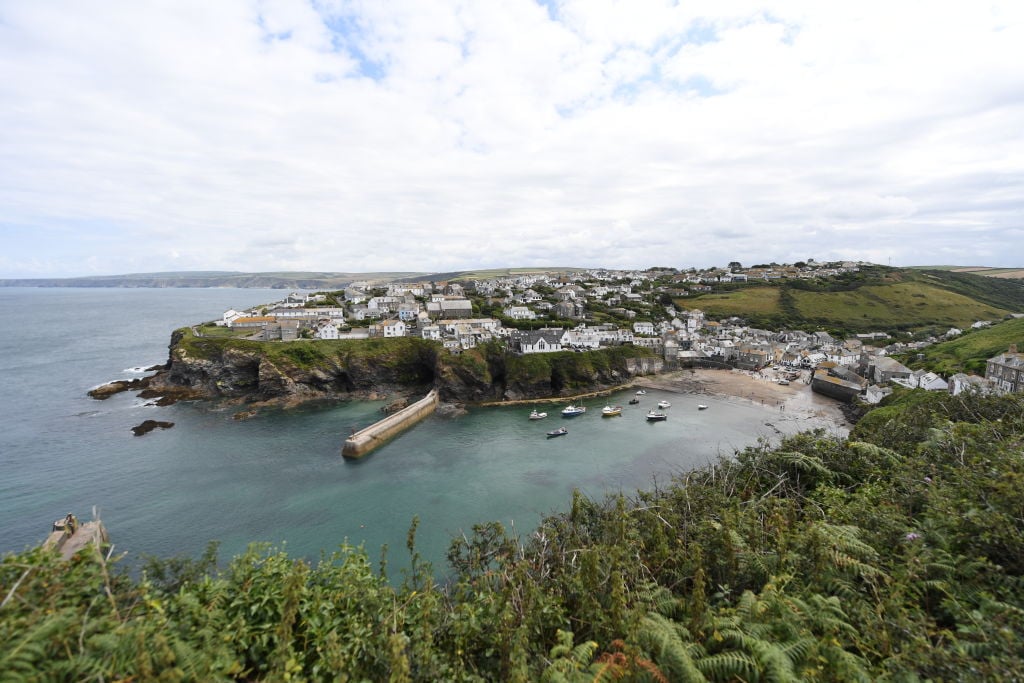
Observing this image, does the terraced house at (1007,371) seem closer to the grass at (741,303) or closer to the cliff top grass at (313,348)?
the grass at (741,303)

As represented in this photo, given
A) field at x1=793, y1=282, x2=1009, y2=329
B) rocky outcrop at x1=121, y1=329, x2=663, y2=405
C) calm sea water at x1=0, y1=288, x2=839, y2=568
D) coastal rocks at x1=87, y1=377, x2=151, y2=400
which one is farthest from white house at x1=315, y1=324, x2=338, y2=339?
field at x1=793, y1=282, x2=1009, y2=329

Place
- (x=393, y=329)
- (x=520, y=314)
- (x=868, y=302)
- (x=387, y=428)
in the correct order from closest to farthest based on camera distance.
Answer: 1. (x=387, y=428)
2. (x=393, y=329)
3. (x=520, y=314)
4. (x=868, y=302)

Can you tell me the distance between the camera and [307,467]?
102ft

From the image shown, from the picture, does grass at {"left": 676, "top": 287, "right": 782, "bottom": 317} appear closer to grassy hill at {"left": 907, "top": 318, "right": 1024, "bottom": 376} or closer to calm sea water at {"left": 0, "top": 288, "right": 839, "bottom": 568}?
A: grassy hill at {"left": 907, "top": 318, "right": 1024, "bottom": 376}

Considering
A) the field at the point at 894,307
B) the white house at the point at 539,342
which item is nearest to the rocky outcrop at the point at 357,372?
the white house at the point at 539,342

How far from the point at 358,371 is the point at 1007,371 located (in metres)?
64.6

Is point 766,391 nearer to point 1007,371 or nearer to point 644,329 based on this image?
point 1007,371

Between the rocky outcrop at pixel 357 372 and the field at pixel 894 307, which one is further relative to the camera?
the field at pixel 894 307

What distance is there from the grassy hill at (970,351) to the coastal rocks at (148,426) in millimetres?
78117

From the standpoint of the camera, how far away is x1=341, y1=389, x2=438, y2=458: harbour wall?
108 ft

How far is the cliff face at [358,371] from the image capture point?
161 ft

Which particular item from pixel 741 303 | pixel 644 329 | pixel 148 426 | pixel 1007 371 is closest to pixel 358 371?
pixel 148 426

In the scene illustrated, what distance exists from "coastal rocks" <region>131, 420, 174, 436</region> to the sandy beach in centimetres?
5100

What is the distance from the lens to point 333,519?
2419cm
